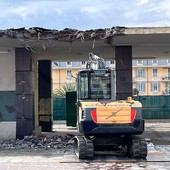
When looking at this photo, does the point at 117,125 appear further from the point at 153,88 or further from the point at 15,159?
the point at 153,88

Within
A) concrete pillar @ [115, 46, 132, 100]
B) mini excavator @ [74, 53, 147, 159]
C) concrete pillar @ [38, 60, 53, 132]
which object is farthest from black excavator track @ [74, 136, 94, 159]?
concrete pillar @ [38, 60, 53, 132]

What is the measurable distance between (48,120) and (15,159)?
1007 centimetres

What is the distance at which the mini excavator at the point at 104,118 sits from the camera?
43.1 feet

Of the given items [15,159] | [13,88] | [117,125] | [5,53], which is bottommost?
[15,159]

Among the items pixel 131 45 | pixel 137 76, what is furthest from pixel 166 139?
pixel 137 76

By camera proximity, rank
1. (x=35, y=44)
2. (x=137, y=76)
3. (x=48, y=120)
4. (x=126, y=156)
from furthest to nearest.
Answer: (x=137, y=76) → (x=48, y=120) → (x=35, y=44) → (x=126, y=156)

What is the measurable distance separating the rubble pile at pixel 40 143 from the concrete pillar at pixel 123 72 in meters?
2.83

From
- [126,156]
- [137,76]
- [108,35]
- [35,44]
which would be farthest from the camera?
[137,76]

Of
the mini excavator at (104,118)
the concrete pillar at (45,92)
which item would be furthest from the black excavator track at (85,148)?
the concrete pillar at (45,92)

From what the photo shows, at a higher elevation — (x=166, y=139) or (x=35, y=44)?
(x=35, y=44)

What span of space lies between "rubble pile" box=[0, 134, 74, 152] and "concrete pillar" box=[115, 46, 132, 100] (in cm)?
283

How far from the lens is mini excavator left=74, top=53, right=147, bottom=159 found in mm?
13133

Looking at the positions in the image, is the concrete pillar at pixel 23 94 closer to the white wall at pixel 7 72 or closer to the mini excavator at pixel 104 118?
the white wall at pixel 7 72

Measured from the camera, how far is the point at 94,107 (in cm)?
1316
